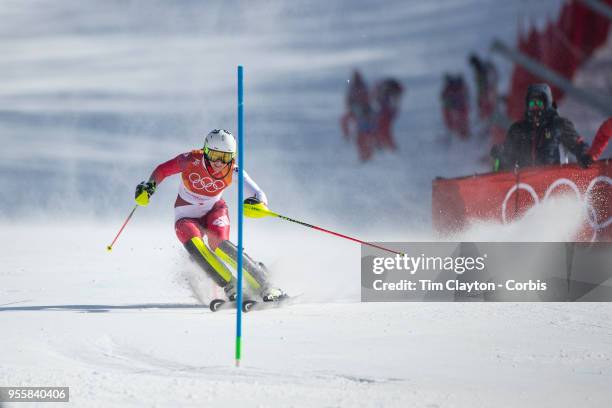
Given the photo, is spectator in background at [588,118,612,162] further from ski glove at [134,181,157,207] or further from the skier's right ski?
ski glove at [134,181,157,207]

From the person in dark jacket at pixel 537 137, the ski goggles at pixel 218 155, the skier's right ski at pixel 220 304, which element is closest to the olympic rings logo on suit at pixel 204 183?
the ski goggles at pixel 218 155

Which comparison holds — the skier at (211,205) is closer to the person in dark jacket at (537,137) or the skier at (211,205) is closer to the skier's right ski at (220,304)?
the skier's right ski at (220,304)

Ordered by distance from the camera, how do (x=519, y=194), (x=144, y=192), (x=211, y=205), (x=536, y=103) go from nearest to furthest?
(x=144, y=192) → (x=211, y=205) → (x=519, y=194) → (x=536, y=103)

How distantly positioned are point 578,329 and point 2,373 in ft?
12.3

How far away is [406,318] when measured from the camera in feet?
17.5

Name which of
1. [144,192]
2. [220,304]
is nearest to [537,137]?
[220,304]

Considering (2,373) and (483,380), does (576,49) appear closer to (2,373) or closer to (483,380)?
(483,380)

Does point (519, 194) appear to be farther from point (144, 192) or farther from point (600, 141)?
point (144, 192)

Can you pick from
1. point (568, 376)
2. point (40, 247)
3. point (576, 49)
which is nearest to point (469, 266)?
point (568, 376)

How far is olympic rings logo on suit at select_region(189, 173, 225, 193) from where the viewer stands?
6.14m

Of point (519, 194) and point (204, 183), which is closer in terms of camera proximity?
point (204, 183)

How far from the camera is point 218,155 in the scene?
5926 millimetres

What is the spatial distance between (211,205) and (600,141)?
4.27m

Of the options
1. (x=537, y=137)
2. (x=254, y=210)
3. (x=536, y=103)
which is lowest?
(x=254, y=210)
